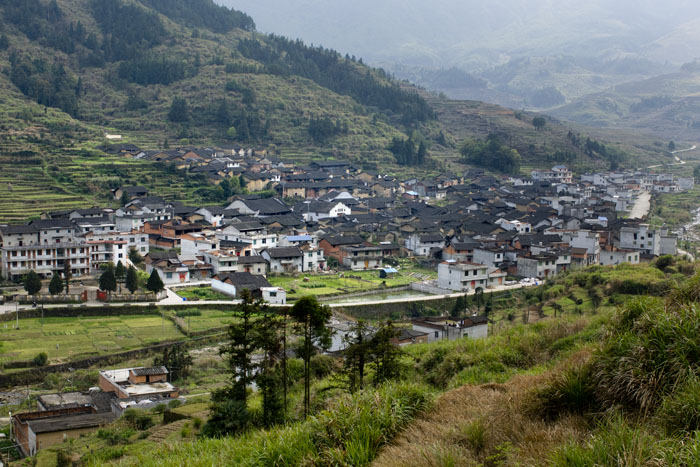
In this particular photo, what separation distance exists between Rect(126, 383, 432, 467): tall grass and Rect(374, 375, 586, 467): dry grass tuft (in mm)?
117

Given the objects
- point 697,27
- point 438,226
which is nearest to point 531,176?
point 438,226

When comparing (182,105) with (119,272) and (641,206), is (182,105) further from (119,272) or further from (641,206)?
(641,206)

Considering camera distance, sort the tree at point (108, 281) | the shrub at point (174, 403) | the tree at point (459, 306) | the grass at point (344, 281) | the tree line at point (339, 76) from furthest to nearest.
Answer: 1. the tree line at point (339, 76)
2. the grass at point (344, 281)
3. the tree at point (108, 281)
4. the tree at point (459, 306)
5. the shrub at point (174, 403)

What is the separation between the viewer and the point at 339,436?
412 centimetres

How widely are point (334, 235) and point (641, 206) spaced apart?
2003 cm

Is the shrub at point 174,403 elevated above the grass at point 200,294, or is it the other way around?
the grass at point 200,294

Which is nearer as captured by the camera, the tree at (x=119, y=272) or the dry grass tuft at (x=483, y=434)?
the dry grass tuft at (x=483, y=434)

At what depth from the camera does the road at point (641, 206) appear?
120 ft

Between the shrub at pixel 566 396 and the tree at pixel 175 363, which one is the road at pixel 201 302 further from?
the shrub at pixel 566 396

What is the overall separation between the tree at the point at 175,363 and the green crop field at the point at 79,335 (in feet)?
4.69

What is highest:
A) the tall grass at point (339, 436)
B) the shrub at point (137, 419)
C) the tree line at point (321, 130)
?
the tree line at point (321, 130)

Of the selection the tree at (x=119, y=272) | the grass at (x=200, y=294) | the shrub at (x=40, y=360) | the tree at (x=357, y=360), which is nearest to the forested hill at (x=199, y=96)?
the tree at (x=119, y=272)

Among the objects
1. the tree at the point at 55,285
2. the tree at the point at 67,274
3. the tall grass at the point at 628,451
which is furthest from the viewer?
the tree at the point at 67,274

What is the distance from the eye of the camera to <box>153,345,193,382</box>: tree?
15432mm
